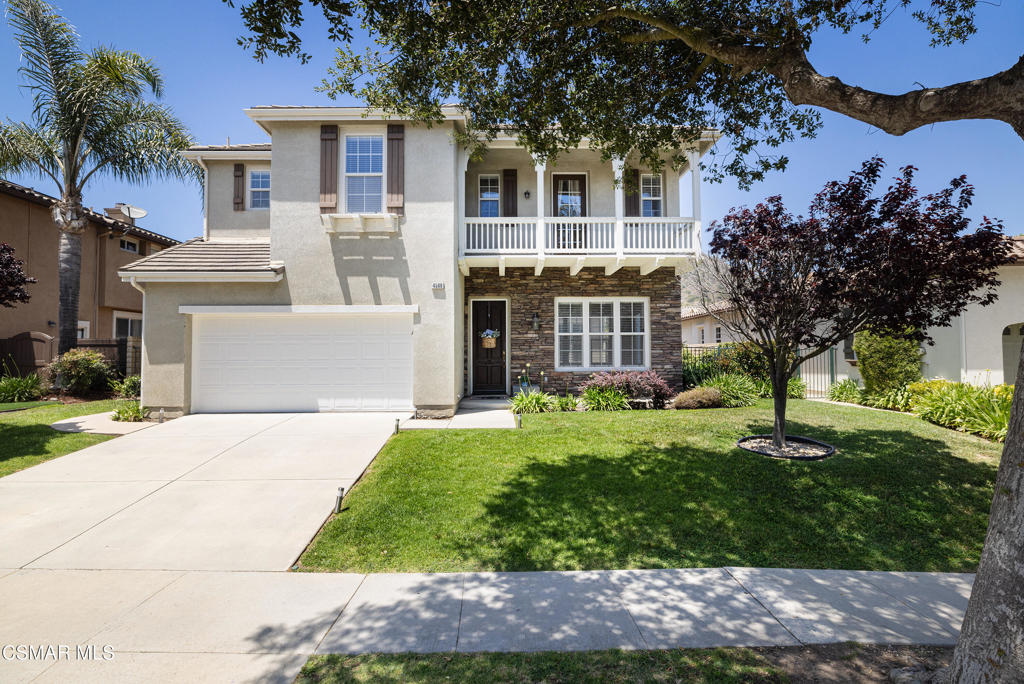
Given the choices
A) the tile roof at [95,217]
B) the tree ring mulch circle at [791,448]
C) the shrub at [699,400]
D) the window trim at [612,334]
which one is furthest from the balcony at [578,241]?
the tile roof at [95,217]

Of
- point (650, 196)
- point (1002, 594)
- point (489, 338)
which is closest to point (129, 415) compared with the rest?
point (489, 338)

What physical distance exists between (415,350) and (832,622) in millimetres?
8599

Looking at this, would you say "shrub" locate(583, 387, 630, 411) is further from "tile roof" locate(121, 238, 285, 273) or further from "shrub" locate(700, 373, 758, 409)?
"tile roof" locate(121, 238, 285, 273)

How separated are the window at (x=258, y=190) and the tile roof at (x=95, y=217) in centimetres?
661

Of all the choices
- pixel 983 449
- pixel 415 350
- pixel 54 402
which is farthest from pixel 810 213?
pixel 54 402

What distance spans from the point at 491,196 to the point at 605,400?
651cm

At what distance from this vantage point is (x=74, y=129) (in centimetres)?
1323

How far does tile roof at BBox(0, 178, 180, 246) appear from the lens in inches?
582

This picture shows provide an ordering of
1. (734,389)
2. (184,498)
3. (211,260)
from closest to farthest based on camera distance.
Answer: (184,498) → (211,260) → (734,389)

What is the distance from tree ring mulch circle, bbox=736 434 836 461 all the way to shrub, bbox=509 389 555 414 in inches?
171

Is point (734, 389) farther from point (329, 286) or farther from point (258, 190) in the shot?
point (258, 190)

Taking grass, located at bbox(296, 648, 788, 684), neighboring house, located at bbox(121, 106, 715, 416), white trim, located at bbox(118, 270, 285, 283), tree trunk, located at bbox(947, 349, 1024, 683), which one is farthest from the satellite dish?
tree trunk, located at bbox(947, 349, 1024, 683)

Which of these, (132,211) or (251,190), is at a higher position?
(132,211)

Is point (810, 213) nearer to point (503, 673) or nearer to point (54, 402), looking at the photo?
point (503, 673)
